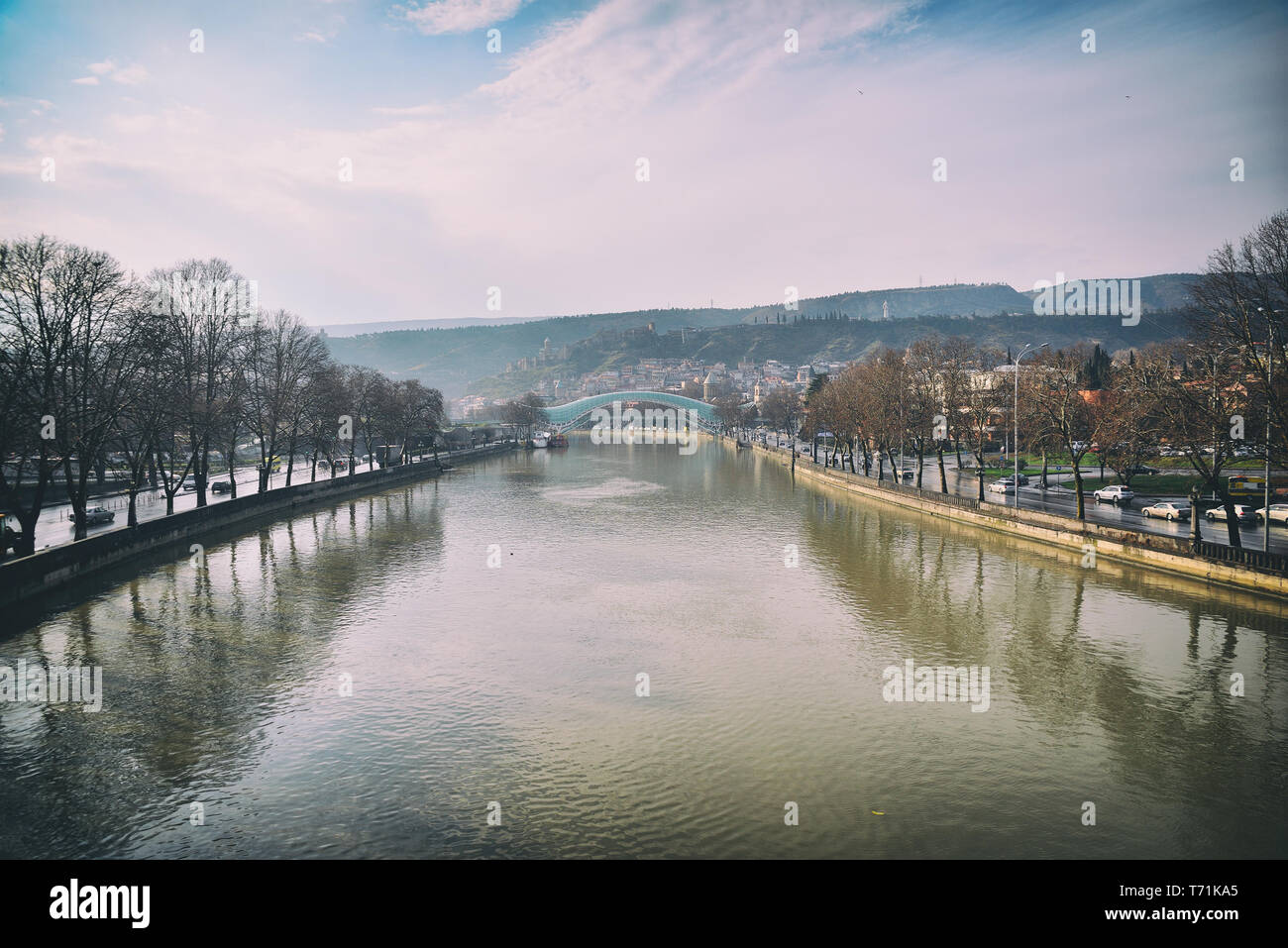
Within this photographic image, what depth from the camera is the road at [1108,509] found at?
93.8 feet

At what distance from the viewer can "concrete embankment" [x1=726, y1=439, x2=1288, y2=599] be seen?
22.4 m

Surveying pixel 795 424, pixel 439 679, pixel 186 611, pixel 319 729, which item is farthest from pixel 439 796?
pixel 795 424

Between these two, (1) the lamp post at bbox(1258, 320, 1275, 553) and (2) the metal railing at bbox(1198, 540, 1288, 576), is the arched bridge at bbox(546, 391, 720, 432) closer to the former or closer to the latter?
(1) the lamp post at bbox(1258, 320, 1275, 553)

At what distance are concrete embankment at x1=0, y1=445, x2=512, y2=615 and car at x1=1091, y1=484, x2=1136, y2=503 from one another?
45317 mm

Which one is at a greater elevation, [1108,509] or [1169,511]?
[1169,511]

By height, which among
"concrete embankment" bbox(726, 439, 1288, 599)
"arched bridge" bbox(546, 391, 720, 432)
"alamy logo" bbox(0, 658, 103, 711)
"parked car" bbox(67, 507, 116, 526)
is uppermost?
"arched bridge" bbox(546, 391, 720, 432)

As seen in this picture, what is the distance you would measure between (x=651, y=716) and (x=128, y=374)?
26.9m

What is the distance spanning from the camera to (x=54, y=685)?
16375 millimetres

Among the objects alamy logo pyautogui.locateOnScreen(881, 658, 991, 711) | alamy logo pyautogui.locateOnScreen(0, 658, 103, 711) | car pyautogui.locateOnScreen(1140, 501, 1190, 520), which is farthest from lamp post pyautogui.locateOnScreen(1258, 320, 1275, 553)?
alamy logo pyautogui.locateOnScreen(0, 658, 103, 711)

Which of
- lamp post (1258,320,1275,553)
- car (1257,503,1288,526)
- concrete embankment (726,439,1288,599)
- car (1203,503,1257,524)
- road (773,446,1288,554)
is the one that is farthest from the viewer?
car (1203,503,1257,524)

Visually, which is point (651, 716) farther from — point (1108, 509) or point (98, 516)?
point (98, 516)

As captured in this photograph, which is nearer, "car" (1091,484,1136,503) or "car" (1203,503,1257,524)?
"car" (1203,503,1257,524)
